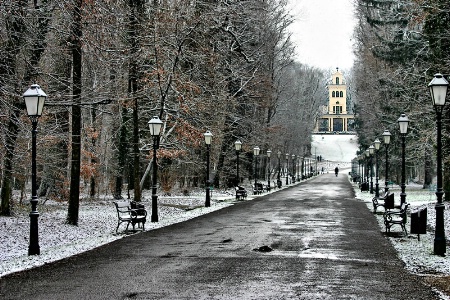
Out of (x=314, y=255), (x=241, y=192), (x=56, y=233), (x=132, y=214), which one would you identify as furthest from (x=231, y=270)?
(x=241, y=192)

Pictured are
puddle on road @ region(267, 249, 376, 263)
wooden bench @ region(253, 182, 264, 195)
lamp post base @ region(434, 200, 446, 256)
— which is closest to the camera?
puddle on road @ region(267, 249, 376, 263)

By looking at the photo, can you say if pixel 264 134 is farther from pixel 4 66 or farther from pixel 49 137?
pixel 4 66

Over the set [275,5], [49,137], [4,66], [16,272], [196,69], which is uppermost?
[275,5]

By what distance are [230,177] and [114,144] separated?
13.3 metres

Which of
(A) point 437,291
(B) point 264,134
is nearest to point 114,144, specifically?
(B) point 264,134

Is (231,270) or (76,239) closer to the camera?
(231,270)

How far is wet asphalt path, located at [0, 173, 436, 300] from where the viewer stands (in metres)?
8.42

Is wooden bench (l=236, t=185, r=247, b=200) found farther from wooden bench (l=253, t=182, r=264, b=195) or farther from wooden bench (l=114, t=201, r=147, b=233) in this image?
wooden bench (l=114, t=201, r=147, b=233)

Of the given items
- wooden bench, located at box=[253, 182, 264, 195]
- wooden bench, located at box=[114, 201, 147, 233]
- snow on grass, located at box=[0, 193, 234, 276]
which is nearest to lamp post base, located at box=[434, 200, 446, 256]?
snow on grass, located at box=[0, 193, 234, 276]

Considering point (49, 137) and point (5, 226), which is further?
point (49, 137)

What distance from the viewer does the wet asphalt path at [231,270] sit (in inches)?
332

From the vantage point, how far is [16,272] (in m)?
10.4

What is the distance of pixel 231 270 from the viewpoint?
10227 mm

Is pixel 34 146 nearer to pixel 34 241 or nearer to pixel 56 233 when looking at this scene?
pixel 34 241
